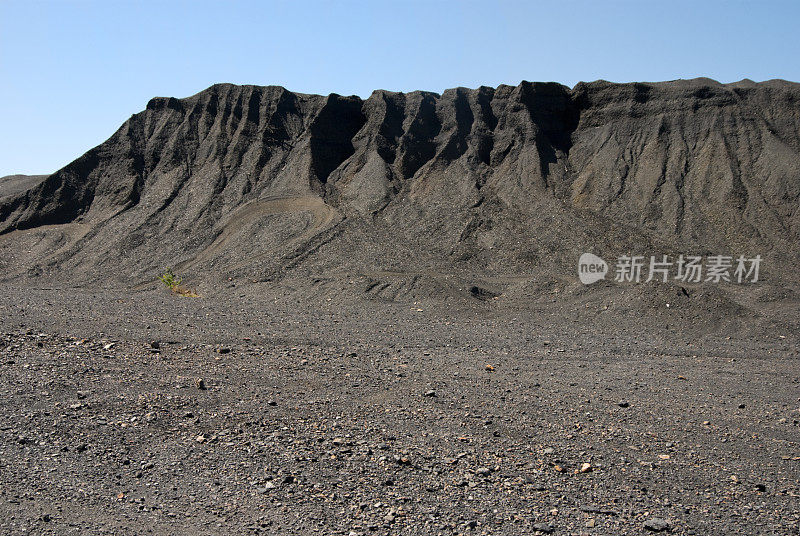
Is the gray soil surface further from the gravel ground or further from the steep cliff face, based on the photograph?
the steep cliff face

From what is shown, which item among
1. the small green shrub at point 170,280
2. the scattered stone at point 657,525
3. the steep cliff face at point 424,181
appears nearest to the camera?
the scattered stone at point 657,525

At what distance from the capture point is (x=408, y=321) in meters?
19.0

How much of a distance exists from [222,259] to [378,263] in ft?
23.3

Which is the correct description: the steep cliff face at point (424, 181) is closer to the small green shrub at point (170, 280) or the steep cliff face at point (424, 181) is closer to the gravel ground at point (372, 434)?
the small green shrub at point (170, 280)

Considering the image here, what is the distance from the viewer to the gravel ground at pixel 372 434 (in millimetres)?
7531

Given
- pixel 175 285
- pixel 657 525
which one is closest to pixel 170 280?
pixel 175 285

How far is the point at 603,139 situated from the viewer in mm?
38094

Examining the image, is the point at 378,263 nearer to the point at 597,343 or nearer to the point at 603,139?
Answer: the point at 597,343

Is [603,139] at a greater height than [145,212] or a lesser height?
greater

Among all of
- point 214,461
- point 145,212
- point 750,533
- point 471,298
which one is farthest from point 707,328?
point 145,212

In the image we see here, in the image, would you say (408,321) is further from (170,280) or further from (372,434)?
(170,280)

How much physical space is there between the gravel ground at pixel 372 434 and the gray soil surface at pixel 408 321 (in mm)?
53

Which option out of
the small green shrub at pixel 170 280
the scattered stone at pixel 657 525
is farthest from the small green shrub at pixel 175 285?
the scattered stone at pixel 657 525

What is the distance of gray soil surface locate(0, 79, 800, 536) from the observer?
802 centimetres
